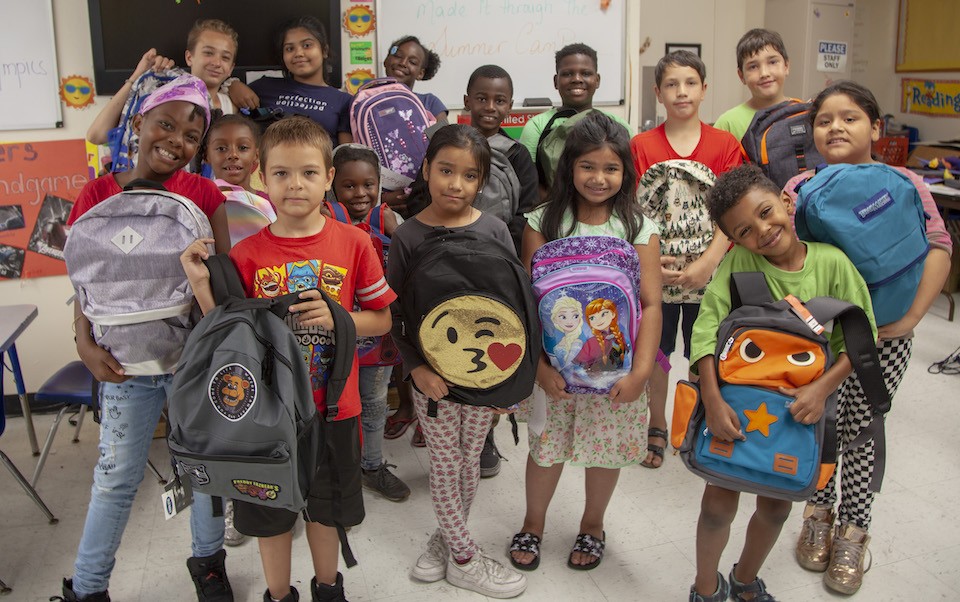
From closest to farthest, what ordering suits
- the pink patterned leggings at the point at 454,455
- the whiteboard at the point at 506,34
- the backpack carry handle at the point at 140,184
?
the backpack carry handle at the point at 140,184 → the pink patterned leggings at the point at 454,455 → the whiteboard at the point at 506,34

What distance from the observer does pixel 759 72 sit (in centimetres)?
288

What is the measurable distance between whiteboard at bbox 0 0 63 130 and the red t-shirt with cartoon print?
6.94 feet

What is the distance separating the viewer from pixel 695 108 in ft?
8.50

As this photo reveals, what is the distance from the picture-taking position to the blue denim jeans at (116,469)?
6.24 ft

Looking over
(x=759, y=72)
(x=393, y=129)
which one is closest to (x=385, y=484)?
(x=393, y=129)

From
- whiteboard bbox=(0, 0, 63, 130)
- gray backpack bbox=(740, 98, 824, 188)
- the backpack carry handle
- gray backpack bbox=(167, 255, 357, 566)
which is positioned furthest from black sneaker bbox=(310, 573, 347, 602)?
whiteboard bbox=(0, 0, 63, 130)

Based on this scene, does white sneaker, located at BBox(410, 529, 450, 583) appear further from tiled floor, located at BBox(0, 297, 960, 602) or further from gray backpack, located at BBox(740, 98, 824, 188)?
gray backpack, located at BBox(740, 98, 824, 188)

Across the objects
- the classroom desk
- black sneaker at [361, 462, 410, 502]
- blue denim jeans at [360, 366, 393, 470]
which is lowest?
black sneaker at [361, 462, 410, 502]

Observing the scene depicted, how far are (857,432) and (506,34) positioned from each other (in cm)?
256

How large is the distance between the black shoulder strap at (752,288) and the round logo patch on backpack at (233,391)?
3.71 feet

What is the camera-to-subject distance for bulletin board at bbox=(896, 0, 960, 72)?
573 cm

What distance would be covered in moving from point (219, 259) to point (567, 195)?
955 millimetres

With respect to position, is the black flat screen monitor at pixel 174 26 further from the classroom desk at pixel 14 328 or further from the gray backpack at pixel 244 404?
the gray backpack at pixel 244 404

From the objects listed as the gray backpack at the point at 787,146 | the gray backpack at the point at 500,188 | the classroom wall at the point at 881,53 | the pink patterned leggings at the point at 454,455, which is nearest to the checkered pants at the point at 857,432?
the gray backpack at the point at 787,146
